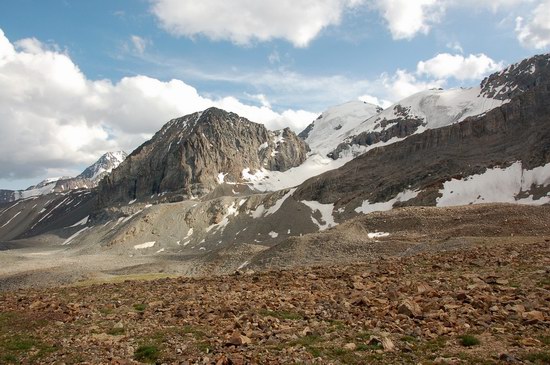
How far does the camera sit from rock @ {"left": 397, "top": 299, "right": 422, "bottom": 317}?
1695 cm

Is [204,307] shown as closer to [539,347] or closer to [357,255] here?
[539,347]

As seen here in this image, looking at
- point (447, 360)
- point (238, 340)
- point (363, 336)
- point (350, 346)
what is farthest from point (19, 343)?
point (447, 360)

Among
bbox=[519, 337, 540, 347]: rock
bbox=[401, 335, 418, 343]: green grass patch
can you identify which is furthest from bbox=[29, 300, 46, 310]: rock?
bbox=[519, 337, 540, 347]: rock

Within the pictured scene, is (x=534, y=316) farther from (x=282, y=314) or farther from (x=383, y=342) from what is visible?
(x=282, y=314)

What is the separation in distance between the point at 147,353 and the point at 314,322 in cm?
660

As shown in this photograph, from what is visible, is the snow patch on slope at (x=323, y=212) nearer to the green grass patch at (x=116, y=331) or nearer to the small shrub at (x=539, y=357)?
the green grass patch at (x=116, y=331)

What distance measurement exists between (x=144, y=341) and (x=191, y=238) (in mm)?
150356

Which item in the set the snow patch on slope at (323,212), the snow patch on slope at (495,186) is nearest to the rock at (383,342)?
the snow patch on slope at (495,186)

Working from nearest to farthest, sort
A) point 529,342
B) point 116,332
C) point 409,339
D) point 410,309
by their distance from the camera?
1. point 529,342
2. point 409,339
3. point 410,309
4. point 116,332

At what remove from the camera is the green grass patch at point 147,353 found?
579 inches

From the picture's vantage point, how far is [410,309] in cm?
1716

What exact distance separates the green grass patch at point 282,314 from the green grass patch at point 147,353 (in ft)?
17.6

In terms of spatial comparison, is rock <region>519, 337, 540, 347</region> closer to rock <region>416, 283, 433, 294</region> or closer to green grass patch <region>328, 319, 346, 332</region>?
green grass patch <region>328, 319, 346, 332</region>

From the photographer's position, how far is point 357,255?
56844 mm
